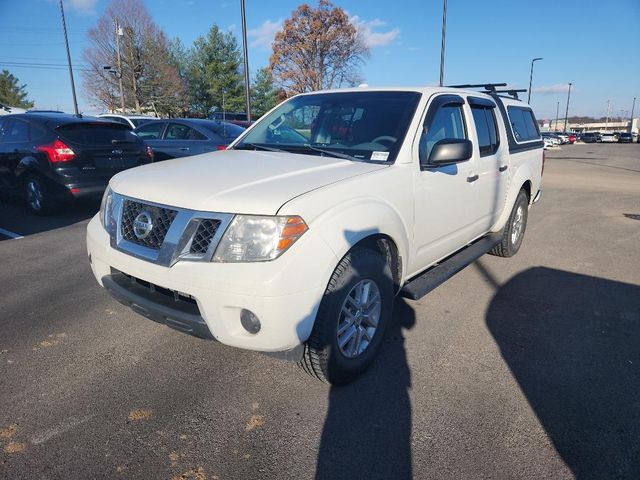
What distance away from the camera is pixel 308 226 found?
7.79ft

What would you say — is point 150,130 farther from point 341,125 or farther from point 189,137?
point 341,125

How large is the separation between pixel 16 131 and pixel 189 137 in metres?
2.99

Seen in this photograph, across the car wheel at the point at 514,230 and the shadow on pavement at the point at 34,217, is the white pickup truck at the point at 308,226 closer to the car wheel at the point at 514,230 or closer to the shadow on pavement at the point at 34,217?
the car wheel at the point at 514,230

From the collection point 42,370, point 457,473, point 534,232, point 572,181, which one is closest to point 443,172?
point 457,473

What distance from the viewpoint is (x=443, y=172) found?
3533 mm

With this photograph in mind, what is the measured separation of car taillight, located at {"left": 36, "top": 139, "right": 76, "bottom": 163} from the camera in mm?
6914

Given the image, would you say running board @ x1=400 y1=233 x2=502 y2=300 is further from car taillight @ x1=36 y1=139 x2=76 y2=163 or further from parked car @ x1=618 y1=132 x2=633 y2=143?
parked car @ x1=618 y1=132 x2=633 y2=143

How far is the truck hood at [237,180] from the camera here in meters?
2.38

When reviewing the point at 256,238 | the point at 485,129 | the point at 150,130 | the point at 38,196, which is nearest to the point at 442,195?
the point at 485,129

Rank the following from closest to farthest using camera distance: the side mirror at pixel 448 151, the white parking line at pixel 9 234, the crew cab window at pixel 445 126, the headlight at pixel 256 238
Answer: the headlight at pixel 256 238 < the side mirror at pixel 448 151 < the crew cab window at pixel 445 126 < the white parking line at pixel 9 234

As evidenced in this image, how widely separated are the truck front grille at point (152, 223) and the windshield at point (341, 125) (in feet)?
4.35

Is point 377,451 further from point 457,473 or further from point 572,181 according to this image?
point 572,181

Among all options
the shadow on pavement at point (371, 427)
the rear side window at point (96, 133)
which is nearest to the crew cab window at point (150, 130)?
the rear side window at point (96, 133)

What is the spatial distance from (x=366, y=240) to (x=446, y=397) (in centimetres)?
106
